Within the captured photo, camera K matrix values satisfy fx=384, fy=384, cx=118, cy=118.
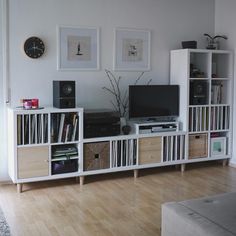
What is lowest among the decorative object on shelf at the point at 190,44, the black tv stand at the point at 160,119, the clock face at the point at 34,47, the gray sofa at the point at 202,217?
the gray sofa at the point at 202,217

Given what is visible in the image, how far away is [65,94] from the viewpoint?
411 cm

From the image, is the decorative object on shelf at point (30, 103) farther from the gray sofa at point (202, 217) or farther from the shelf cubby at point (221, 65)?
the shelf cubby at point (221, 65)

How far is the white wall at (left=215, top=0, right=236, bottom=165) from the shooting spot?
5039 millimetres

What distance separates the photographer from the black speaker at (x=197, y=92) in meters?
4.81

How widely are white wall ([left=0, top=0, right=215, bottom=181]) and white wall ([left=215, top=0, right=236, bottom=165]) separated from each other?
0.08 meters

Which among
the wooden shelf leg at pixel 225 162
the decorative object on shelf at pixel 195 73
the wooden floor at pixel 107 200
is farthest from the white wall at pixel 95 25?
the wooden shelf leg at pixel 225 162

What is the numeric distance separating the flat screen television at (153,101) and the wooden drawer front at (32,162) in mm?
1195

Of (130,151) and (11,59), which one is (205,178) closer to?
(130,151)

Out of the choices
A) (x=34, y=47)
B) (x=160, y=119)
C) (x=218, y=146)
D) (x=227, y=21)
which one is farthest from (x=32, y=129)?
(x=227, y=21)

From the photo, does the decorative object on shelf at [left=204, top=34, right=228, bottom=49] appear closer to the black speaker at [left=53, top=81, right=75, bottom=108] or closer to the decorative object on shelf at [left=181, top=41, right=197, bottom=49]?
the decorative object on shelf at [left=181, top=41, right=197, bottom=49]

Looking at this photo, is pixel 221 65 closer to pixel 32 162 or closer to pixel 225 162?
pixel 225 162

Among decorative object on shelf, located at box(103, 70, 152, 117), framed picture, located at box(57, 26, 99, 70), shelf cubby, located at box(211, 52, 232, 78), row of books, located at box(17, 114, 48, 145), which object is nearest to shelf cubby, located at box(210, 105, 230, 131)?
shelf cubby, located at box(211, 52, 232, 78)

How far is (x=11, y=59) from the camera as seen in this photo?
417cm

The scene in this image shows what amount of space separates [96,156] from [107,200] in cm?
71
